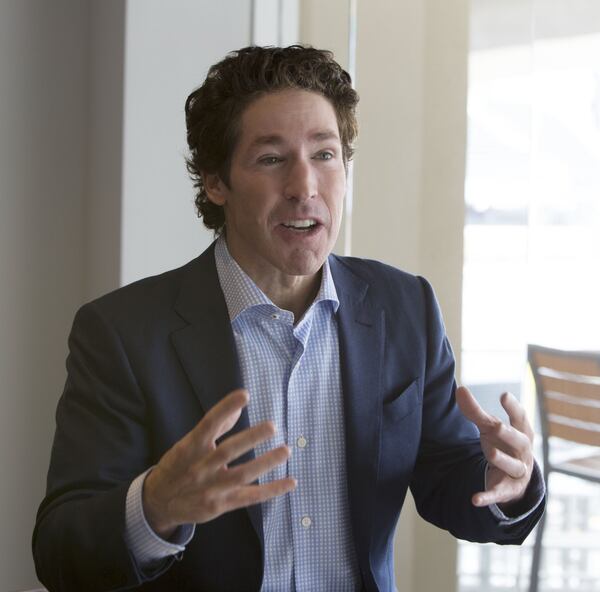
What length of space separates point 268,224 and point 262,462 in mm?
546

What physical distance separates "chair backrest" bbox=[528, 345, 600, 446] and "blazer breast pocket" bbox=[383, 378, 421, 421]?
34.5 inches

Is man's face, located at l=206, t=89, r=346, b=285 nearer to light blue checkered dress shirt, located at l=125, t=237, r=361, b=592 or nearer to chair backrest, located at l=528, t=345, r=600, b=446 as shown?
light blue checkered dress shirt, located at l=125, t=237, r=361, b=592

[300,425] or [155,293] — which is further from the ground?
[155,293]

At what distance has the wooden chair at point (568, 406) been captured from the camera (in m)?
2.38

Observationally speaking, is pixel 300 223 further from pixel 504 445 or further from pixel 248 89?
pixel 504 445

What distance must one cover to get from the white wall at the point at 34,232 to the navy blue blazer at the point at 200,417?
1.08 m

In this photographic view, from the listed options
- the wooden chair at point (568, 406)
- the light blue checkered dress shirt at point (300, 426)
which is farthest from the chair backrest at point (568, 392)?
the light blue checkered dress shirt at point (300, 426)

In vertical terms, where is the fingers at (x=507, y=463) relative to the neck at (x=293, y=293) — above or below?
below

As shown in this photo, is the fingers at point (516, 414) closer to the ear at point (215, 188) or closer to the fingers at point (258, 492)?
the fingers at point (258, 492)

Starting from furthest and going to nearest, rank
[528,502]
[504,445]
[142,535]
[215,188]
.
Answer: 1. [215,188]
2. [528,502]
3. [504,445]
4. [142,535]

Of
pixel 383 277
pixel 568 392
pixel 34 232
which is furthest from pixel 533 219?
pixel 34 232

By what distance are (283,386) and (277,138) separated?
419mm

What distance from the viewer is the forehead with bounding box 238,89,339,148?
5.25 ft

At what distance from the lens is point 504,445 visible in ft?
4.64
